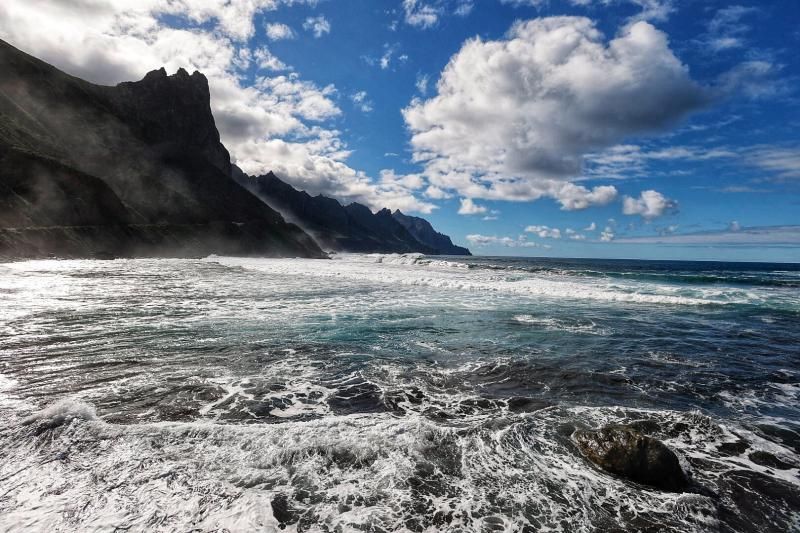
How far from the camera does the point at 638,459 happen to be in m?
5.45

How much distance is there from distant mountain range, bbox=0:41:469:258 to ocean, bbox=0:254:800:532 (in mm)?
51158

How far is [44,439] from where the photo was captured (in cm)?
570

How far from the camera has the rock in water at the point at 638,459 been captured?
5312 mm

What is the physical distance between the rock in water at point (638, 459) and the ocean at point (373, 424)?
185 mm

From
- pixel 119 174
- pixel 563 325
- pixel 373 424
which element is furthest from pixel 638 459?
pixel 119 174

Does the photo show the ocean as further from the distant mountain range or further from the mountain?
the distant mountain range

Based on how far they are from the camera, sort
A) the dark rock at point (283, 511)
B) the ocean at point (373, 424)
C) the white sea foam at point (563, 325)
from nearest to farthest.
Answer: the dark rock at point (283, 511) < the ocean at point (373, 424) < the white sea foam at point (563, 325)

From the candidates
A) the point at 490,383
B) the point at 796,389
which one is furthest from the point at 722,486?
the point at 796,389

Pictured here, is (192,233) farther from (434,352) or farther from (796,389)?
(796,389)

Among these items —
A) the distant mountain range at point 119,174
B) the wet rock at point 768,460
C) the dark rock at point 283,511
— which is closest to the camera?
the dark rock at point 283,511

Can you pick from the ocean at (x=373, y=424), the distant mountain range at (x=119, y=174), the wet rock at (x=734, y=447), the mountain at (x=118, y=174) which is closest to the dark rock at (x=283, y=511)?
the ocean at (x=373, y=424)

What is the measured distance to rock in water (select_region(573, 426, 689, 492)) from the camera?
17.4ft

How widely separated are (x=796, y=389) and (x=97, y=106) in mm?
148176

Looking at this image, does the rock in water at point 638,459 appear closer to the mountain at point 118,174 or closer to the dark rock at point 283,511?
the dark rock at point 283,511
